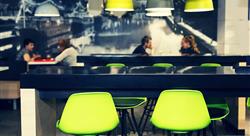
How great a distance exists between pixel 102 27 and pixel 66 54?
1.45 meters

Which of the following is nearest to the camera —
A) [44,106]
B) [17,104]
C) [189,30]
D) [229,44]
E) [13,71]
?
[44,106]

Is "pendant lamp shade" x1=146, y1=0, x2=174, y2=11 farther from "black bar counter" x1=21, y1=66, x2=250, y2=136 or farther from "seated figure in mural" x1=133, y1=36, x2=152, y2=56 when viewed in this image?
"seated figure in mural" x1=133, y1=36, x2=152, y2=56

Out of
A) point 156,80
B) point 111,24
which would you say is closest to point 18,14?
point 111,24

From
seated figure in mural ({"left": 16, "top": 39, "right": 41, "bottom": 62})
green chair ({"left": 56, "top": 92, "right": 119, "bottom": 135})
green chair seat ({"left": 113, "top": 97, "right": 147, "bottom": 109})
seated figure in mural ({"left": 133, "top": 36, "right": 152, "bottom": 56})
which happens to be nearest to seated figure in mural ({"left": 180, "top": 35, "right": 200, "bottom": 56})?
seated figure in mural ({"left": 133, "top": 36, "right": 152, "bottom": 56})

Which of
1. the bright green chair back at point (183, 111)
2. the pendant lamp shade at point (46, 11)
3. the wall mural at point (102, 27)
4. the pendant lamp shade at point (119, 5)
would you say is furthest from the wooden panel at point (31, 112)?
the wall mural at point (102, 27)

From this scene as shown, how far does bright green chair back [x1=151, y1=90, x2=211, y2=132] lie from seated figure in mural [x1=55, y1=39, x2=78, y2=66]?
196 inches

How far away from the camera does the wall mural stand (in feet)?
30.3

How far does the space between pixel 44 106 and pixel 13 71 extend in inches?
69.5

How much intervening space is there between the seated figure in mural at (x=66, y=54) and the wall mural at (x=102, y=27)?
0.40m

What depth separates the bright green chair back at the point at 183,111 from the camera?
317 centimetres

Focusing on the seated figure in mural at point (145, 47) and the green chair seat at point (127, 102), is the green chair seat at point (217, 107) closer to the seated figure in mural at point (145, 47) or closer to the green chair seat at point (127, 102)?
the green chair seat at point (127, 102)

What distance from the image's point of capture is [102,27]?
9.28 metres

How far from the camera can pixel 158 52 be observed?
932 centimetres

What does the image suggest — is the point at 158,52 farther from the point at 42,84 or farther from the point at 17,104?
the point at 42,84
